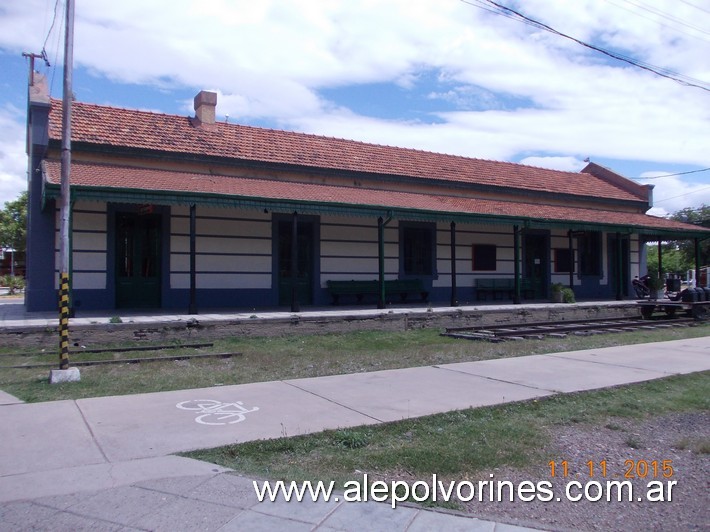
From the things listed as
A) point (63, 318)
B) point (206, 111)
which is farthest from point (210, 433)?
point (206, 111)

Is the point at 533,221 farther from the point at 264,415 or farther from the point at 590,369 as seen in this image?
the point at 264,415

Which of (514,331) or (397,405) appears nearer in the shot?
(397,405)

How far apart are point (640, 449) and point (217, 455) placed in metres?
4.18

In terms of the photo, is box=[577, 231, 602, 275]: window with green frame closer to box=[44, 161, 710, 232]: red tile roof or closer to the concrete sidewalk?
box=[44, 161, 710, 232]: red tile roof

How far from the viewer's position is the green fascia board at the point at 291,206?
14656 mm

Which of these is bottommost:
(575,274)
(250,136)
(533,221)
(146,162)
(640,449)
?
(640,449)

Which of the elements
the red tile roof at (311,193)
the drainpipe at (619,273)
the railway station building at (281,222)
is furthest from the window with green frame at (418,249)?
the drainpipe at (619,273)

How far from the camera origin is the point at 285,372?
1019 cm

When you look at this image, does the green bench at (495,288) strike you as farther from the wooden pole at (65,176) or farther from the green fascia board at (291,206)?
the wooden pole at (65,176)

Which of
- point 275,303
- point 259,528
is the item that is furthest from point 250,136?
point 259,528

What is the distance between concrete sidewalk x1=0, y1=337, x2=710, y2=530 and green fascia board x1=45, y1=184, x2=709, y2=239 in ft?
25.3

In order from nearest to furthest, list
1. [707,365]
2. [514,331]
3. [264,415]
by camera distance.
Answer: [264,415] < [707,365] < [514,331]

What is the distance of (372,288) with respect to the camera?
20828 millimetres

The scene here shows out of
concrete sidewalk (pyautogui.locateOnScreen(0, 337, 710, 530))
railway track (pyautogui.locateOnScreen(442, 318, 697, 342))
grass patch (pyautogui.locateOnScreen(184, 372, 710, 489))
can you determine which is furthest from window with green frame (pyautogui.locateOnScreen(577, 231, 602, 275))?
grass patch (pyautogui.locateOnScreen(184, 372, 710, 489))
